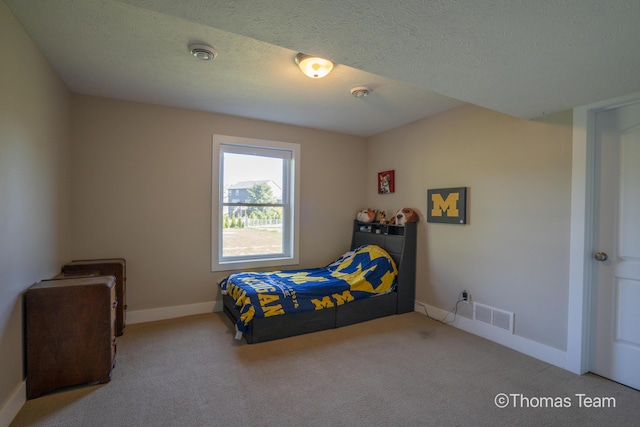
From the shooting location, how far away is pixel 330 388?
210cm

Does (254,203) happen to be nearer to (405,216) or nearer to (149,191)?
(149,191)

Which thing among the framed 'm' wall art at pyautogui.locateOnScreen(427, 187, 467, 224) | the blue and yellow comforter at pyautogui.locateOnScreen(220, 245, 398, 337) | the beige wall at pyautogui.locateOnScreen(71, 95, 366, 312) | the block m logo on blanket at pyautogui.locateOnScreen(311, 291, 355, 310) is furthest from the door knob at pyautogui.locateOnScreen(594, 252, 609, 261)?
the beige wall at pyautogui.locateOnScreen(71, 95, 366, 312)

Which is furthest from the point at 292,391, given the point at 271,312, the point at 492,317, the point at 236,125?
the point at 236,125

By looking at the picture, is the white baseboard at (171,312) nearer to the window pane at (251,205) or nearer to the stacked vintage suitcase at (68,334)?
the window pane at (251,205)

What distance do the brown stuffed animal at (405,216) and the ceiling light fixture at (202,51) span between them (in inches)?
106

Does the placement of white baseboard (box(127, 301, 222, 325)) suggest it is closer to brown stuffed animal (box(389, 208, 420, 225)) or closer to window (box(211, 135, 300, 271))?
window (box(211, 135, 300, 271))

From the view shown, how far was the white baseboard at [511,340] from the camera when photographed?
2.47 m

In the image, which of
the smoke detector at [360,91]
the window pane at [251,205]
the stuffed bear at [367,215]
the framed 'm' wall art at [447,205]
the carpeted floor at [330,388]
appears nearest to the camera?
the carpeted floor at [330,388]

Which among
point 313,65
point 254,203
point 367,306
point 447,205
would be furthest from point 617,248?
point 254,203

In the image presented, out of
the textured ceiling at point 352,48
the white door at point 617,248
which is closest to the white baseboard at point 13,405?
the textured ceiling at point 352,48

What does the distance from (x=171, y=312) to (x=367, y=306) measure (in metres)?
2.28

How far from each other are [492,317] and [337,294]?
1563mm

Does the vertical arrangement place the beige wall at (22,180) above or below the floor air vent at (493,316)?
above

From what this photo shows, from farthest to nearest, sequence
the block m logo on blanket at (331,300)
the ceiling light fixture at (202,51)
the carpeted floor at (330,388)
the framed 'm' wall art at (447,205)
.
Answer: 1. the framed 'm' wall art at (447,205)
2. the block m logo on blanket at (331,300)
3. the ceiling light fixture at (202,51)
4. the carpeted floor at (330,388)
